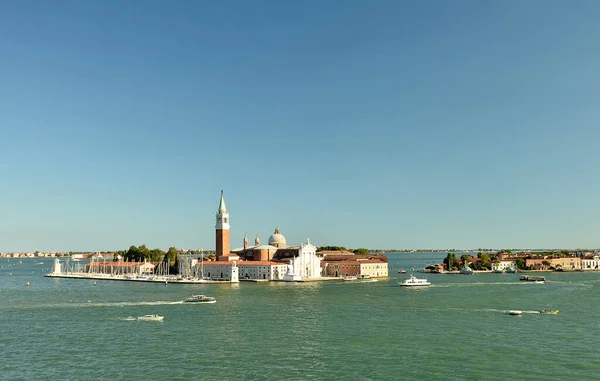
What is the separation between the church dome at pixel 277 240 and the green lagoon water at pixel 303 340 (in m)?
40.9

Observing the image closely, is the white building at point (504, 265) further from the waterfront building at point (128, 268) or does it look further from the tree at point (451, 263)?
the waterfront building at point (128, 268)

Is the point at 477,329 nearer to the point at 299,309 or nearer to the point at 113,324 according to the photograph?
the point at 299,309

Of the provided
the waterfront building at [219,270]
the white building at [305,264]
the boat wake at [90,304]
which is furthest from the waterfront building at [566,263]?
the boat wake at [90,304]

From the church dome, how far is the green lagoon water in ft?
134

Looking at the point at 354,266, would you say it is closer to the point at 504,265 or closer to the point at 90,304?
the point at 504,265

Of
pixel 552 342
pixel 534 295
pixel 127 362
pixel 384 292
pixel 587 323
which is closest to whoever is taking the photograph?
pixel 127 362

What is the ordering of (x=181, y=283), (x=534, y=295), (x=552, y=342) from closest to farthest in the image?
(x=552, y=342) < (x=534, y=295) < (x=181, y=283)

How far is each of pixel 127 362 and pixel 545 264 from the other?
79298 millimetres

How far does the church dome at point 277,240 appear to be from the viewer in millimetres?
76812

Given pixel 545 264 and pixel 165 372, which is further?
pixel 545 264

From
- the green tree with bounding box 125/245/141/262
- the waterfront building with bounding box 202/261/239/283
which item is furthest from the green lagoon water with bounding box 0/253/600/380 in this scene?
the green tree with bounding box 125/245/141/262

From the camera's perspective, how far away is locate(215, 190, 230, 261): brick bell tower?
68.2 m

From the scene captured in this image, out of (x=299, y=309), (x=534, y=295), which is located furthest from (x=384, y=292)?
(x=299, y=309)

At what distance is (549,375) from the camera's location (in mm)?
16656
